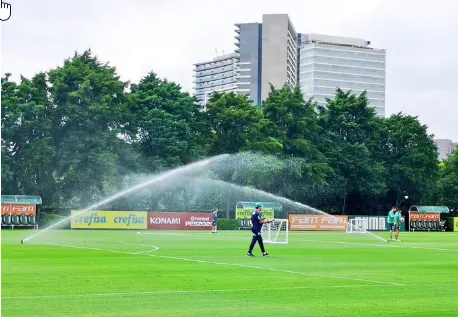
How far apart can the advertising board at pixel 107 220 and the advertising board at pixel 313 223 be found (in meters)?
16.5

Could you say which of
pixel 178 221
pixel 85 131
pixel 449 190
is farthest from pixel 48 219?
pixel 449 190


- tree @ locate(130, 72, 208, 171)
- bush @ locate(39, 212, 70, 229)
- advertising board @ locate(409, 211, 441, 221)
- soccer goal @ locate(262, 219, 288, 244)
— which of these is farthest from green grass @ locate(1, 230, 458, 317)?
advertising board @ locate(409, 211, 441, 221)

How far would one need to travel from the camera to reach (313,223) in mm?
79438

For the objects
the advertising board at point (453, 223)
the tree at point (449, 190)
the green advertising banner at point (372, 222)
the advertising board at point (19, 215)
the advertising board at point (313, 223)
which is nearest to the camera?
the advertising board at point (19, 215)

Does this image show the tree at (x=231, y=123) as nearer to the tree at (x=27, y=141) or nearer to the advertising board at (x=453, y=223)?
the tree at (x=27, y=141)

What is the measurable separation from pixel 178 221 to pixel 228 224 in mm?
6295

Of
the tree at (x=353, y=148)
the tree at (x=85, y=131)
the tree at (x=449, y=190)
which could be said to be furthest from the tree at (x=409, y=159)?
the tree at (x=85, y=131)

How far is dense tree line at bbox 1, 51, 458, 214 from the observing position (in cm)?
7562

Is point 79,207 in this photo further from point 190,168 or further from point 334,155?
point 334,155

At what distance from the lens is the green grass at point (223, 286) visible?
1345 centimetres

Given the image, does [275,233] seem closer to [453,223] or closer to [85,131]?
[85,131]

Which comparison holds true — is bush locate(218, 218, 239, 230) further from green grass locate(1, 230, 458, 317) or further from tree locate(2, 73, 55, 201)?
green grass locate(1, 230, 458, 317)

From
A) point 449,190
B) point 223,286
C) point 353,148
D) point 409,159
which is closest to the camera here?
point 223,286

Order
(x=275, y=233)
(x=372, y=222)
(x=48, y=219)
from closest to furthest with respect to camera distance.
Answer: (x=275, y=233)
(x=48, y=219)
(x=372, y=222)
